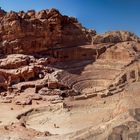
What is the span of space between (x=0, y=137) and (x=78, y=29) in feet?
160

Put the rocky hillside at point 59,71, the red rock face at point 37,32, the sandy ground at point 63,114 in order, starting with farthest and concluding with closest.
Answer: the red rock face at point 37,32
the rocky hillside at point 59,71
the sandy ground at point 63,114

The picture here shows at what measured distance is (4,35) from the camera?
180ft

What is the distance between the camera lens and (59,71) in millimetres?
49844

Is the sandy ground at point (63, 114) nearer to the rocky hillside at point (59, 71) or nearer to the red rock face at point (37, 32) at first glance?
the rocky hillside at point (59, 71)

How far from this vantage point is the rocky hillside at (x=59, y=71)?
34344mm

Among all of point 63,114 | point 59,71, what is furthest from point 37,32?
point 63,114

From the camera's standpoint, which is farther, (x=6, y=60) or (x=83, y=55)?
(x=83, y=55)

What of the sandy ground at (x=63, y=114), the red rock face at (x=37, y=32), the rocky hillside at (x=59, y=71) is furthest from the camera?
the red rock face at (x=37, y=32)

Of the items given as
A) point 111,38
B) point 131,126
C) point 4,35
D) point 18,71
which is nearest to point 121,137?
point 131,126

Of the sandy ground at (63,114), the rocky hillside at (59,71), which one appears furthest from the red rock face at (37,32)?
the sandy ground at (63,114)

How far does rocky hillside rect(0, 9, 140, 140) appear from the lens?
3434 centimetres

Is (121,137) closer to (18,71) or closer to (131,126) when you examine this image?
(131,126)

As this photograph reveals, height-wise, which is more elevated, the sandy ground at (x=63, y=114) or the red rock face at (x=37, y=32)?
the red rock face at (x=37, y=32)

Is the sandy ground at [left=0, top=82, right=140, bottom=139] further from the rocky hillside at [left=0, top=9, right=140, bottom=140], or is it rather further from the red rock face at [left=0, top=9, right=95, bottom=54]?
the red rock face at [left=0, top=9, right=95, bottom=54]
